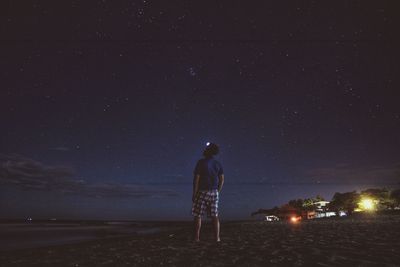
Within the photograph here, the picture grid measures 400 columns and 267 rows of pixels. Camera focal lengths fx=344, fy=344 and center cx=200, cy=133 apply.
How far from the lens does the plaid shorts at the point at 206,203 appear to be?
7.02 metres

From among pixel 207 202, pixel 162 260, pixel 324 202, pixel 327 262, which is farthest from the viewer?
pixel 324 202

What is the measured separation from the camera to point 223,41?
43.5 feet

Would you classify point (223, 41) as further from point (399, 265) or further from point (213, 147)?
point (399, 265)

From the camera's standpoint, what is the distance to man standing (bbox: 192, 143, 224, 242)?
704cm

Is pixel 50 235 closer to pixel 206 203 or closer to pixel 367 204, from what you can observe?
pixel 206 203

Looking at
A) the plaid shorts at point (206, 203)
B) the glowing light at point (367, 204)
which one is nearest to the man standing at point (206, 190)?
the plaid shorts at point (206, 203)

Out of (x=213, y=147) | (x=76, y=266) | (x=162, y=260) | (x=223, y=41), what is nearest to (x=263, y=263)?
(x=162, y=260)

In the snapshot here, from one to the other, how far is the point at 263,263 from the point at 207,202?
2.92 metres

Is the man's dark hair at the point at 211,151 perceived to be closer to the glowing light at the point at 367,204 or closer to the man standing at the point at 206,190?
the man standing at the point at 206,190

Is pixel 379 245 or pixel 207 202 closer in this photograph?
pixel 379 245

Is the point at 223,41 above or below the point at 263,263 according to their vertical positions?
above

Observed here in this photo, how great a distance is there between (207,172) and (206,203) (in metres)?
0.64

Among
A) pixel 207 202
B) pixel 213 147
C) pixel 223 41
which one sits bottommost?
pixel 207 202

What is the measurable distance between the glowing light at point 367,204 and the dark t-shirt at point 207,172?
111 metres
